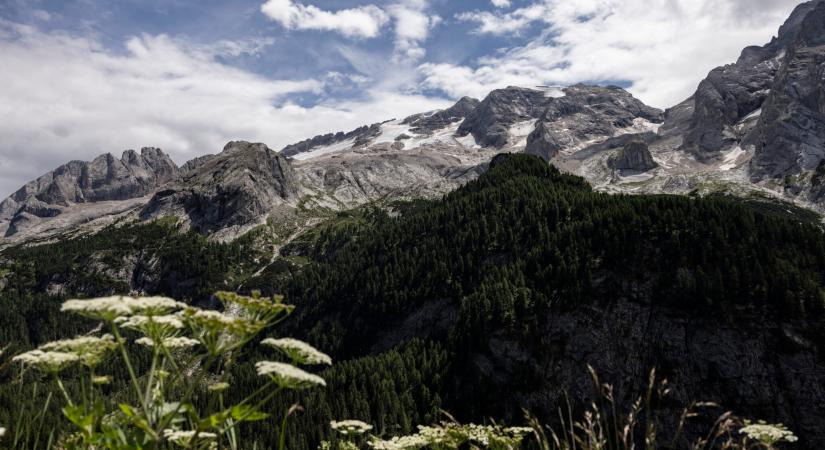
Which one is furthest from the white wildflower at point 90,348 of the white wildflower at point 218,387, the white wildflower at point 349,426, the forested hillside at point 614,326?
the forested hillside at point 614,326

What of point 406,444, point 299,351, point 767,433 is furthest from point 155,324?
point 767,433

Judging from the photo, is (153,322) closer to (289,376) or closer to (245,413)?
(245,413)

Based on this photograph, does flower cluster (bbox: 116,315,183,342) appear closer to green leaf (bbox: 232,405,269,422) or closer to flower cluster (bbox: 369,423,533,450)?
green leaf (bbox: 232,405,269,422)

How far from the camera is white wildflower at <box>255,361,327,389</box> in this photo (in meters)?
5.09

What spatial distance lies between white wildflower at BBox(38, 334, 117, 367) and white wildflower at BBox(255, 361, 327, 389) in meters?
2.11

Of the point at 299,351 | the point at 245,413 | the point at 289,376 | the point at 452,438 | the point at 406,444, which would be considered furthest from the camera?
the point at 452,438

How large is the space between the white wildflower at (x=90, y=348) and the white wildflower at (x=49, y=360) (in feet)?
0.32

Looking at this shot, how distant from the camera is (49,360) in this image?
5.83 meters

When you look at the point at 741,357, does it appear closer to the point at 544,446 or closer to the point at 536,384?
the point at 536,384

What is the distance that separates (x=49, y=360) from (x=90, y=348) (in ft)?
1.46

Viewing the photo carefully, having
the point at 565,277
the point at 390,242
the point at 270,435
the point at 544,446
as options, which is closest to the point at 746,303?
the point at 565,277

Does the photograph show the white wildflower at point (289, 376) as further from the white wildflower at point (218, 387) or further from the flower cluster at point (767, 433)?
the flower cluster at point (767, 433)

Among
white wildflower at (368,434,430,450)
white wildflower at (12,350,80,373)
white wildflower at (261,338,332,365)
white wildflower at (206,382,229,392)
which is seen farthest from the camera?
white wildflower at (368,434,430,450)

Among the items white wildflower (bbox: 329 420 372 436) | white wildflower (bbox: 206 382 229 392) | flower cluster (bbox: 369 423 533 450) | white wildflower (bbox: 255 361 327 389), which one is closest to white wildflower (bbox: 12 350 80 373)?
white wildflower (bbox: 206 382 229 392)
